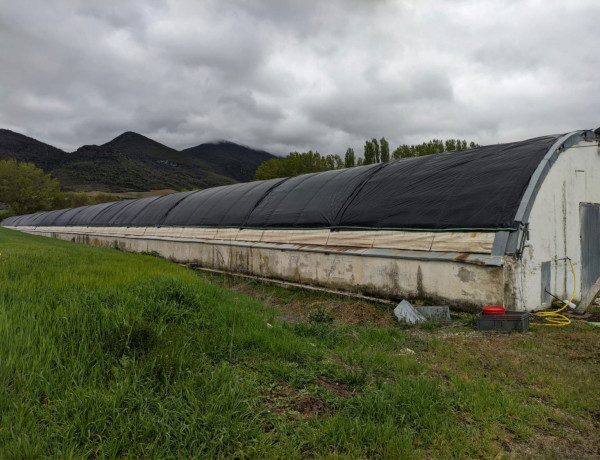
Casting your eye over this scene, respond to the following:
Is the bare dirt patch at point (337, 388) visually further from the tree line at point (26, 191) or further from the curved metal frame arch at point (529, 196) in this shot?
the tree line at point (26, 191)

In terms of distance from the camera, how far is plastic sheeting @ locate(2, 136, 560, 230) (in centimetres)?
777

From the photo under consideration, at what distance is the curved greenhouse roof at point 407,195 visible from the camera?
304 inches

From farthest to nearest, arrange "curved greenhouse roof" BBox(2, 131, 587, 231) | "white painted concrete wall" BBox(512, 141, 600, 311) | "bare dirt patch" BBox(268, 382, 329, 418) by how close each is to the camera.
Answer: "curved greenhouse roof" BBox(2, 131, 587, 231) → "white painted concrete wall" BBox(512, 141, 600, 311) → "bare dirt patch" BBox(268, 382, 329, 418)

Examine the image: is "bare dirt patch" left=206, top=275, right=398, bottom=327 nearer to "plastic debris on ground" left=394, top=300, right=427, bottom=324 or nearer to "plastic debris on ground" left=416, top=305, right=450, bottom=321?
"plastic debris on ground" left=394, top=300, right=427, bottom=324

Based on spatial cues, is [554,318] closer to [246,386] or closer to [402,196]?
[402,196]

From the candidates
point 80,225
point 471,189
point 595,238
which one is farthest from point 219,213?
point 80,225

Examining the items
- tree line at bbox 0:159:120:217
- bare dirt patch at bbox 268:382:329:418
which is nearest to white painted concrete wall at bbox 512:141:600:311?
bare dirt patch at bbox 268:382:329:418

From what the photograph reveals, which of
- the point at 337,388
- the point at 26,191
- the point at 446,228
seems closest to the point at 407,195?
the point at 446,228

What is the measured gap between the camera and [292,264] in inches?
431

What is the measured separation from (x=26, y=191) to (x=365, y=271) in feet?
267

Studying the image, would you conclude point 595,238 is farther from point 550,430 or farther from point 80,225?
point 80,225

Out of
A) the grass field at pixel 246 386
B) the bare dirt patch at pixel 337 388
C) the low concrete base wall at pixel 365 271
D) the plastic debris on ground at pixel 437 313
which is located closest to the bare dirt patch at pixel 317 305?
the low concrete base wall at pixel 365 271

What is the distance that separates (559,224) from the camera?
8320 mm

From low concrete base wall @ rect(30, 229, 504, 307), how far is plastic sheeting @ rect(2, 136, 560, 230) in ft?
3.15
